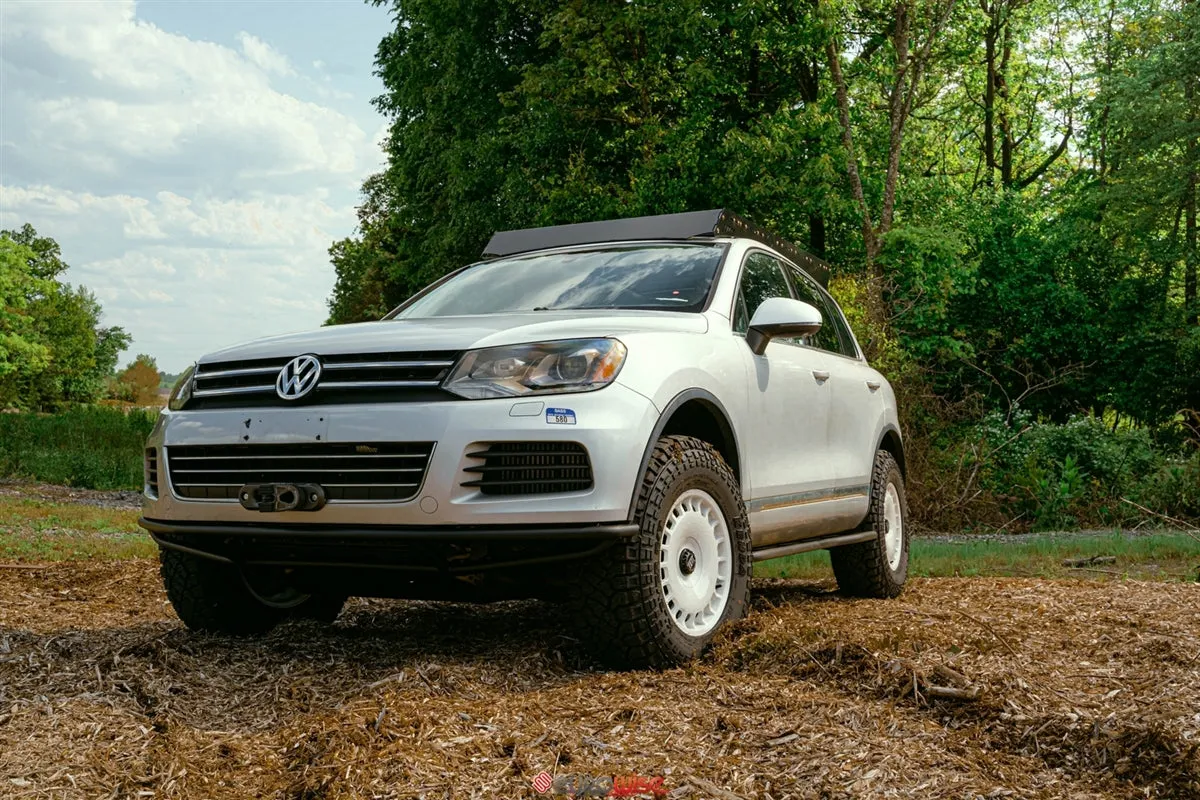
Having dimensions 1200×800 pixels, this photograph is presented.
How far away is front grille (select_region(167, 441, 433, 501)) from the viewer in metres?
4.30

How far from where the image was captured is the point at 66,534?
1219 centimetres

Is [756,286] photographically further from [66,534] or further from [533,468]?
[66,534]

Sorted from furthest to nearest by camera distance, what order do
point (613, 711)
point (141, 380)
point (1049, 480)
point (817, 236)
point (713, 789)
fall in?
point (141, 380)
point (817, 236)
point (1049, 480)
point (613, 711)
point (713, 789)

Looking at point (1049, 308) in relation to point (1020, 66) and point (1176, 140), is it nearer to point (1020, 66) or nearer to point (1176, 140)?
point (1176, 140)

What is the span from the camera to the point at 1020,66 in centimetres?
3291

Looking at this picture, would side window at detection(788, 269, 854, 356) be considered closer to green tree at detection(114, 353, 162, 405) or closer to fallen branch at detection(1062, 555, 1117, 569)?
fallen branch at detection(1062, 555, 1117, 569)

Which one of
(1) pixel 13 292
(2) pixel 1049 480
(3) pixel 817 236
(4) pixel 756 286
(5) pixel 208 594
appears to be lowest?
(2) pixel 1049 480

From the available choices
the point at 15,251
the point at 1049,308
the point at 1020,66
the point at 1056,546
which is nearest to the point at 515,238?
the point at 1056,546

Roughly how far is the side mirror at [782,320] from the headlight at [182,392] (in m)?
2.55

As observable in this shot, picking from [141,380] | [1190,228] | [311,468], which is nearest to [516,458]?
[311,468]

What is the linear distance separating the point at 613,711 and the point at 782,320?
7.48ft

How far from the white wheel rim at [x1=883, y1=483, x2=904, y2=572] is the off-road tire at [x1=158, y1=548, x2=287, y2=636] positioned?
155 inches

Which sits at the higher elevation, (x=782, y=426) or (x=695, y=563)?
(x=782, y=426)

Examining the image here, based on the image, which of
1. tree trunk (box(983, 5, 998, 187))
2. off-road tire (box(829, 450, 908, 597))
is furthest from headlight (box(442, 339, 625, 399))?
tree trunk (box(983, 5, 998, 187))
